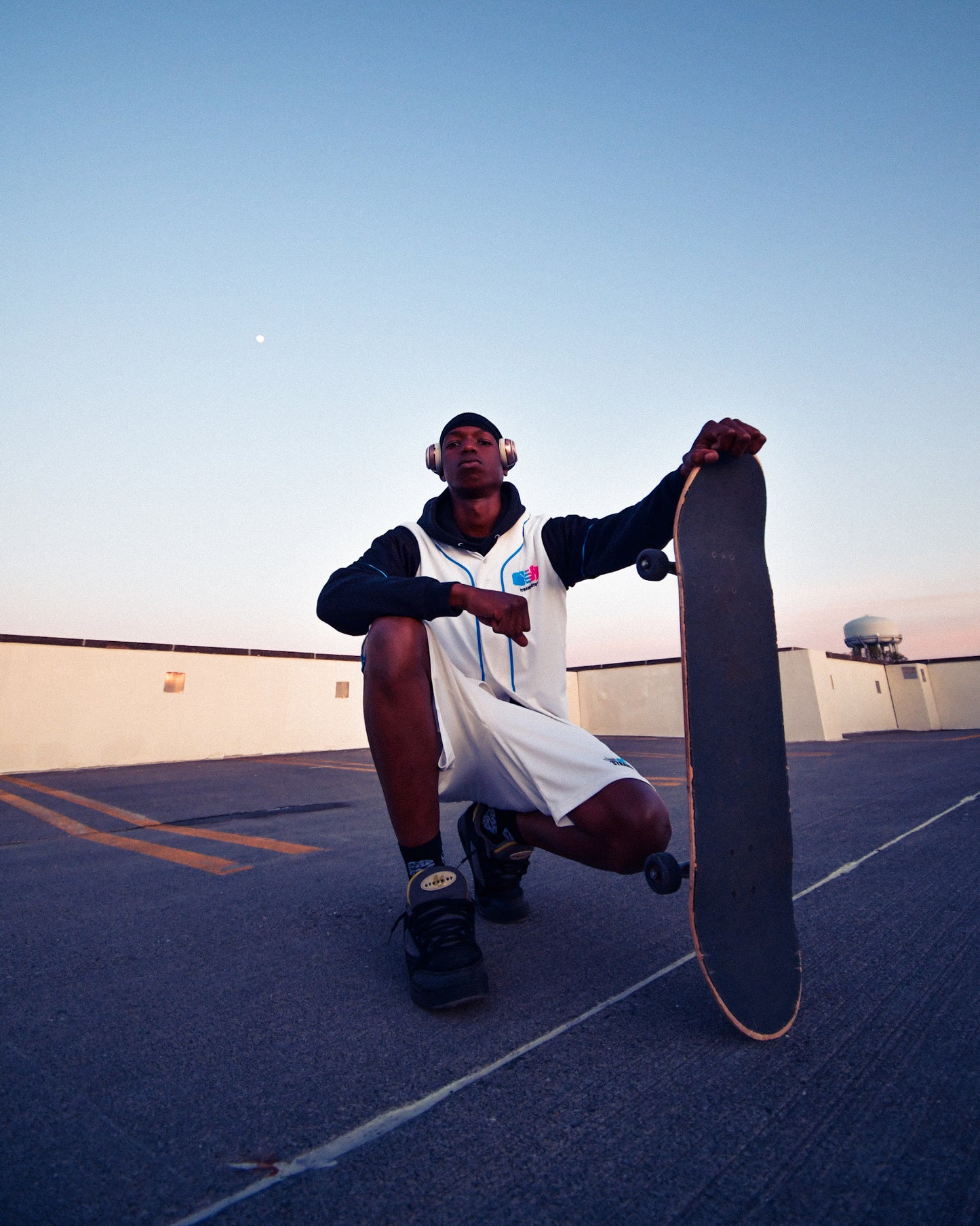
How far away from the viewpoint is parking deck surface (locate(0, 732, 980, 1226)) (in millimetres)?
754

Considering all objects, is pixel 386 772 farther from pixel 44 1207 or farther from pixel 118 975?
pixel 44 1207

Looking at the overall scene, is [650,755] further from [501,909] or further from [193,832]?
[501,909]

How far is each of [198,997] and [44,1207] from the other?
66 cm

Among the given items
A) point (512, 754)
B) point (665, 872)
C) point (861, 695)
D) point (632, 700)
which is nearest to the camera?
point (665, 872)

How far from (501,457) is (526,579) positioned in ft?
1.70

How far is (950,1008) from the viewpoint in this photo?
1200 mm

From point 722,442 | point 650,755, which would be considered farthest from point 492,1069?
point 650,755

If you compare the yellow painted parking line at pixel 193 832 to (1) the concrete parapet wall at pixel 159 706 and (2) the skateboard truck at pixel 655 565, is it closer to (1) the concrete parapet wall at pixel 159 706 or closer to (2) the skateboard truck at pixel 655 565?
(2) the skateboard truck at pixel 655 565

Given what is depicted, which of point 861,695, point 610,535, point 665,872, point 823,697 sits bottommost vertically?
point 861,695

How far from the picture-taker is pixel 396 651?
158cm

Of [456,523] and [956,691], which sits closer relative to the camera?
[456,523]

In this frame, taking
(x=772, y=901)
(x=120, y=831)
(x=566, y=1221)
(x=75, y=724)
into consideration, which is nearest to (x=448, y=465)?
(x=772, y=901)

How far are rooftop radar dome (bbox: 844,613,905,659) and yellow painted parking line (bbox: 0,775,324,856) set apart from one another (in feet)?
94.4

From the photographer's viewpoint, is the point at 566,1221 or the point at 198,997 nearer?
the point at 566,1221
